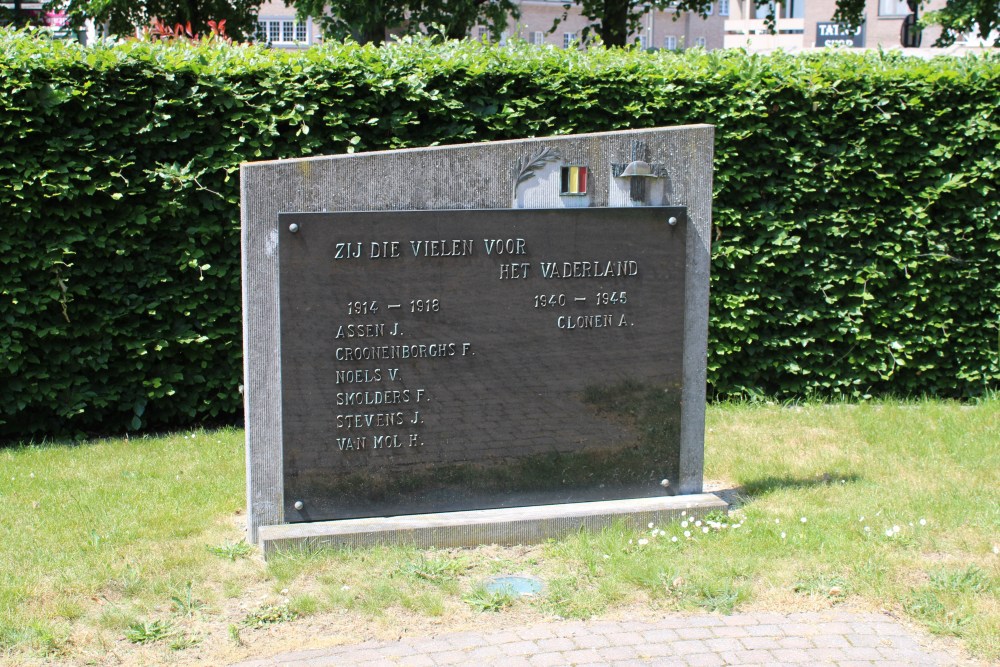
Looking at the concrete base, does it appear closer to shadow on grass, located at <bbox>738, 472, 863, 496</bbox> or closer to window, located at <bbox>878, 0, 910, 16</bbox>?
shadow on grass, located at <bbox>738, 472, 863, 496</bbox>

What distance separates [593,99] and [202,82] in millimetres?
2964

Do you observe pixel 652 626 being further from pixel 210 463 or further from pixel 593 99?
pixel 593 99

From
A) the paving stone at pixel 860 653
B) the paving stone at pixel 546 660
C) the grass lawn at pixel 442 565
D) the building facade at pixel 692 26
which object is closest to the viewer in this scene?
the paving stone at pixel 546 660

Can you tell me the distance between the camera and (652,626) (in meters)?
4.27

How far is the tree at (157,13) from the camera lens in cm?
1769

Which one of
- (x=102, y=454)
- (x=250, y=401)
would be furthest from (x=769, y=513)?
(x=102, y=454)

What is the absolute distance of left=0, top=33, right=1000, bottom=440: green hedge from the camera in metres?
7.01

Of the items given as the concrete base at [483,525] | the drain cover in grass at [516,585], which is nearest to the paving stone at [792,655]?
the drain cover in grass at [516,585]

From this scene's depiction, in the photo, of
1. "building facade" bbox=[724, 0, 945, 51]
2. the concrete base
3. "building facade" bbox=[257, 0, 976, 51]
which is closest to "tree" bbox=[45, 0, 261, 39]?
the concrete base

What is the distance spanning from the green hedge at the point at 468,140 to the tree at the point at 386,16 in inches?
269

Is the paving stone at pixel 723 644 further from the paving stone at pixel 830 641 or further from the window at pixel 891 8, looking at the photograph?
the window at pixel 891 8

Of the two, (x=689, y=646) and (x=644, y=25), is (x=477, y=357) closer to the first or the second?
(x=689, y=646)

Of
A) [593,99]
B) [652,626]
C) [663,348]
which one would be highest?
[593,99]

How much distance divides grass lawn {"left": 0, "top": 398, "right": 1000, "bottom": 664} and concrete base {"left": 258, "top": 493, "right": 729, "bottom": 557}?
0.08 metres
